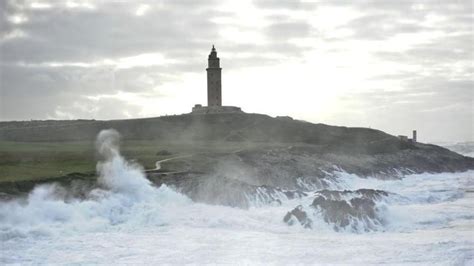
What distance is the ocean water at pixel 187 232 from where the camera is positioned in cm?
2127

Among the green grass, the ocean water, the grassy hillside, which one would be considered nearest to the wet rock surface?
the ocean water

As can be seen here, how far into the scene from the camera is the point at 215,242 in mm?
23797

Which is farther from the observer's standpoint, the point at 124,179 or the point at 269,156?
the point at 269,156

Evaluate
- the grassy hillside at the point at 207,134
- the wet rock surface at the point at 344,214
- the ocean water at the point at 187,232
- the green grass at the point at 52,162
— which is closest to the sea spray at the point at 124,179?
the ocean water at the point at 187,232

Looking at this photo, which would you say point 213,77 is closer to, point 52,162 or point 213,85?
→ point 213,85

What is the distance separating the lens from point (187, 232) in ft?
84.4

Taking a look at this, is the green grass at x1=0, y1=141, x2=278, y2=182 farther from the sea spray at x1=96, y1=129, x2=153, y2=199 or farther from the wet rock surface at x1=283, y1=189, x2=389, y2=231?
the wet rock surface at x1=283, y1=189, x2=389, y2=231

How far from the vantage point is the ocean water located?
69.8 feet

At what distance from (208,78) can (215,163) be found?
43938mm

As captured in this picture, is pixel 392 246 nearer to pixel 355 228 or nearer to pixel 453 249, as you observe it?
pixel 453 249

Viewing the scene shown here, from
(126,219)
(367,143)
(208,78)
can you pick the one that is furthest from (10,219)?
(208,78)

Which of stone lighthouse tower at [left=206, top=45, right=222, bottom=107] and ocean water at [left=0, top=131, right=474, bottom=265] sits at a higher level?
stone lighthouse tower at [left=206, top=45, right=222, bottom=107]

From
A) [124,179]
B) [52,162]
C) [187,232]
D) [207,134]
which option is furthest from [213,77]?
[187,232]

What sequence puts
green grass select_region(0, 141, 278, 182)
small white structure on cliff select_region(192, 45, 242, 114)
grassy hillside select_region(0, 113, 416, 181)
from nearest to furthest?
green grass select_region(0, 141, 278, 182) → grassy hillside select_region(0, 113, 416, 181) → small white structure on cliff select_region(192, 45, 242, 114)
